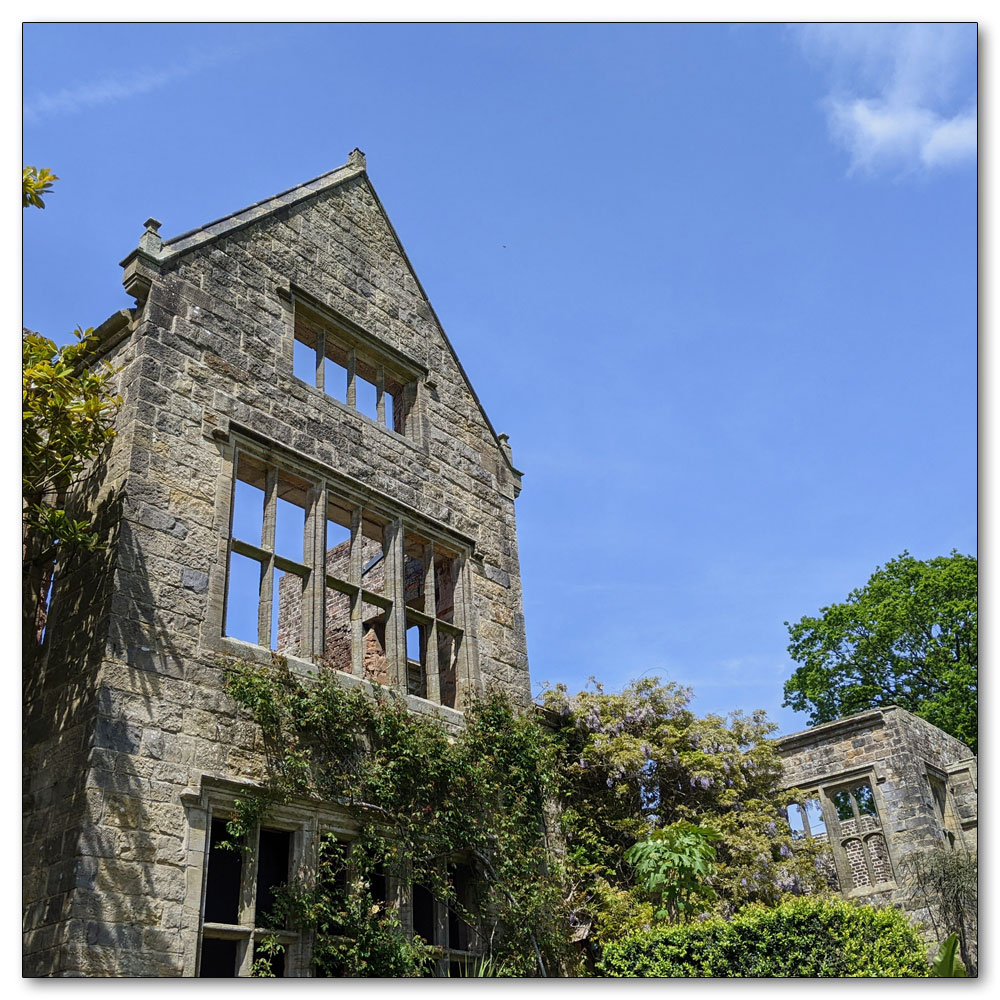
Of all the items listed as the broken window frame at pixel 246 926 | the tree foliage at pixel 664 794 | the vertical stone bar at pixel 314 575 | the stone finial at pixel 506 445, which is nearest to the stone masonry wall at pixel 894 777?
the tree foliage at pixel 664 794

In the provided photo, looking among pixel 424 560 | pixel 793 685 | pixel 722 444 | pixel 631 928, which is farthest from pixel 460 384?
pixel 793 685

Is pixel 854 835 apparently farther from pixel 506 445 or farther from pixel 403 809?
pixel 403 809

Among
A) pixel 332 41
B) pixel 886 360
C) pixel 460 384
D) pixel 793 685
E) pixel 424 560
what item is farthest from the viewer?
pixel 793 685

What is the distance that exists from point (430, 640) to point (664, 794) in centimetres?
443

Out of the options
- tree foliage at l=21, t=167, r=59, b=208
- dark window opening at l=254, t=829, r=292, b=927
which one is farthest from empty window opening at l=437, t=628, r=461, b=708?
tree foliage at l=21, t=167, r=59, b=208

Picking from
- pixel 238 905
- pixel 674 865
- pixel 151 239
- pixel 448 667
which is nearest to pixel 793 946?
pixel 674 865

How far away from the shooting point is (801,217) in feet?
32.4

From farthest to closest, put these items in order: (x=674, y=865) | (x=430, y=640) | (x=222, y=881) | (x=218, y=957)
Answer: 1. (x=430, y=640)
2. (x=674, y=865)
3. (x=222, y=881)
4. (x=218, y=957)

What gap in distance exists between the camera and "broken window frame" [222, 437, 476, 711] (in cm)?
992

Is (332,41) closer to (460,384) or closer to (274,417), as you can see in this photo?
(274,417)

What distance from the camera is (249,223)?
11672 millimetres

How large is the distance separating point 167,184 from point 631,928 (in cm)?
913

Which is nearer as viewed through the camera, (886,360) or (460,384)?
(886,360)

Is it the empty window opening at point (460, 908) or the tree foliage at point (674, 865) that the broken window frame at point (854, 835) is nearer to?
the tree foliage at point (674, 865)
